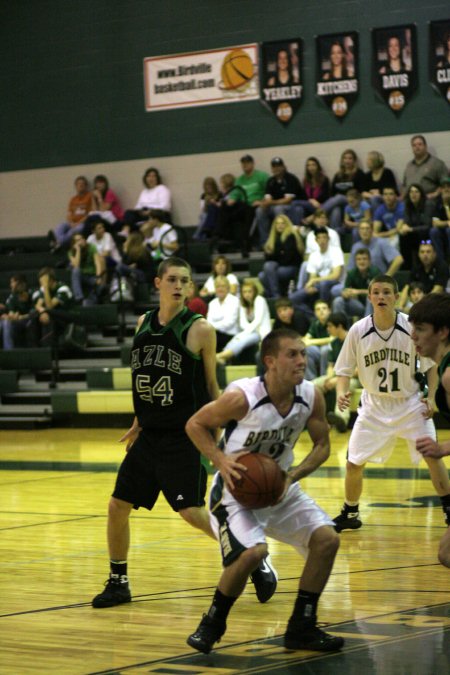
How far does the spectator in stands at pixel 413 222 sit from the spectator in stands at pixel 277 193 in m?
2.39

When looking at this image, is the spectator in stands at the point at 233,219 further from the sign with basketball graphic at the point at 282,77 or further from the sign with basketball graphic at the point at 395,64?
the sign with basketball graphic at the point at 395,64

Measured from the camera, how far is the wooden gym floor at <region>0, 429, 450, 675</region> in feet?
15.1

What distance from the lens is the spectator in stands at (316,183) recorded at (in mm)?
17062

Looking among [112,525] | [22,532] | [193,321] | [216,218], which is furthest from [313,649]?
[216,218]

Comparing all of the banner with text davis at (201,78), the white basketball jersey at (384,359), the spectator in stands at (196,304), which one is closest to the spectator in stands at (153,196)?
the banner with text davis at (201,78)

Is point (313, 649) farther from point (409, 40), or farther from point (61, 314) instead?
point (409, 40)

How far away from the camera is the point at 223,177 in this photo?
1822 cm

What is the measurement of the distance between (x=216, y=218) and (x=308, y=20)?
11.5 feet

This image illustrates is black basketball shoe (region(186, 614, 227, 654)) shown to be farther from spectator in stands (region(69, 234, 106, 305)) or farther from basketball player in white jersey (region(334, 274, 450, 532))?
spectator in stands (region(69, 234, 106, 305))

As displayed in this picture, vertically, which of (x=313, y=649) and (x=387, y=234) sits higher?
(x=387, y=234)

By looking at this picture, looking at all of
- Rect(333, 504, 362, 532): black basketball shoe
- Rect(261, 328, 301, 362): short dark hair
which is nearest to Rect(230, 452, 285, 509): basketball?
Rect(261, 328, 301, 362): short dark hair

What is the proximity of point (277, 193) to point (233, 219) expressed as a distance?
999 millimetres

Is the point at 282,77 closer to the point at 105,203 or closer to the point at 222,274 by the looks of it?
the point at 105,203

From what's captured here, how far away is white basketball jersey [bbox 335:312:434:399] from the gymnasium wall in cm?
998
